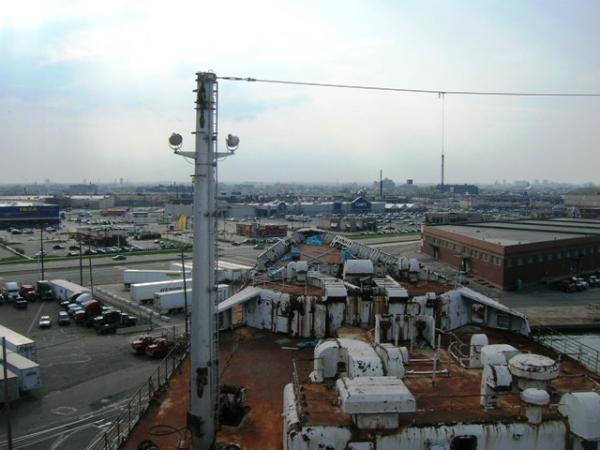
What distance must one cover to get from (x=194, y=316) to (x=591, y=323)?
38372 millimetres

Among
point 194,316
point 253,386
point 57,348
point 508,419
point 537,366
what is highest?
point 194,316

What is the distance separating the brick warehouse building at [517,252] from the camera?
55.0 meters

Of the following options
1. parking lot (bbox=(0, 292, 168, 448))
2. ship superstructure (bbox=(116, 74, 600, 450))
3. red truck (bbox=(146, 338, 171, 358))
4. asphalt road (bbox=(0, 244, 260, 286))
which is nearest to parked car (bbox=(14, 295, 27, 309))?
parking lot (bbox=(0, 292, 168, 448))

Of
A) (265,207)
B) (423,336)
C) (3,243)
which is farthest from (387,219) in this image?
(423,336)

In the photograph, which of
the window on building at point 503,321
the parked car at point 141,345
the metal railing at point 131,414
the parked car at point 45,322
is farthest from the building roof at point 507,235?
the parked car at point 45,322

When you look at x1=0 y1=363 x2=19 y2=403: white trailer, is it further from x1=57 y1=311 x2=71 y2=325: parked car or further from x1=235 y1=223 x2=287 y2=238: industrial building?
x1=235 y1=223 x2=287 y2=238: industrial building

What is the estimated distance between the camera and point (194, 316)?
13.1 m

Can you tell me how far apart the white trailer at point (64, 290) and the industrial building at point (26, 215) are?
7667cm

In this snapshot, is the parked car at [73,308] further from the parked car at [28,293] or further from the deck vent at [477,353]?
the deck vent at [477,353]

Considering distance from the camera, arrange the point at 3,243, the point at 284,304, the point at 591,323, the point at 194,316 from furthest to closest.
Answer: the point at 3,243 → the point at 591,323 → the point at 284,304 → the point at 194,316

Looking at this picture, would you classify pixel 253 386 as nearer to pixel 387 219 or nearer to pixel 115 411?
pixel 115 411

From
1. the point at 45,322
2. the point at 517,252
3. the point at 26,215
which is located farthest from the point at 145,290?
the point at 26,215

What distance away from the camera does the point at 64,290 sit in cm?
4831

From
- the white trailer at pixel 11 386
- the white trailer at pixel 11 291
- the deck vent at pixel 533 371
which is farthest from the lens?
the white trailer at pixel 11 291
